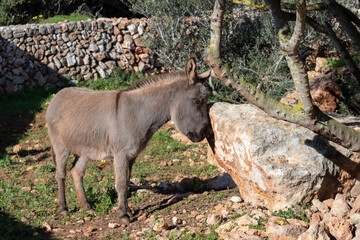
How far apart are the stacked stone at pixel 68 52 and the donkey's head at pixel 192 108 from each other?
8088 mm

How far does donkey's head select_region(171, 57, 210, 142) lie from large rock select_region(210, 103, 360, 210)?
0.32m

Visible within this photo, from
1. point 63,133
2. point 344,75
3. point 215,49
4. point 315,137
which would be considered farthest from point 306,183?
point 344,75

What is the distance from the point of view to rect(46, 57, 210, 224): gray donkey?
5.66m

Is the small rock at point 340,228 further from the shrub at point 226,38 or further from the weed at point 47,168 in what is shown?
the shrub at point 226,38

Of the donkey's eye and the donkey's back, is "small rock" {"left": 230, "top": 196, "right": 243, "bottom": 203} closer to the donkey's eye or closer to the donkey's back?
the donkey's eye

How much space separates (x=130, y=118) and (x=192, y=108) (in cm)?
86

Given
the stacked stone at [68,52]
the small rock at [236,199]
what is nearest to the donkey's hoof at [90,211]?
the small rock at [236,199]

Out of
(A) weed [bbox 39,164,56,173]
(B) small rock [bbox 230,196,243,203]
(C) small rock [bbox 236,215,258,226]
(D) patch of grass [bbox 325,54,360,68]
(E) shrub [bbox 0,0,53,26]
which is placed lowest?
(A) weed [bbox 39,164,56,173]

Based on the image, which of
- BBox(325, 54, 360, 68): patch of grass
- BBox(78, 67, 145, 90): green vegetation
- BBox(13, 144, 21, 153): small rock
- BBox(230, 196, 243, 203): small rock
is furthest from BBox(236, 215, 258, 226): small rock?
BBox(78, 67, 145, 90): green vegetation

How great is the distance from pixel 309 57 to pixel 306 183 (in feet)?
25.4

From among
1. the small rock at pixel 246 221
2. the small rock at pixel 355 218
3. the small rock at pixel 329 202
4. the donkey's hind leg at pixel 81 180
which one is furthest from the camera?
the donkey's hind leg at pixel 81 180

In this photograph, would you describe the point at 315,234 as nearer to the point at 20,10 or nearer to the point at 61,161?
the point at 61,161

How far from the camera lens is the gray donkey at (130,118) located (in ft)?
18.6

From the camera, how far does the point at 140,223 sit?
18.6 feet
